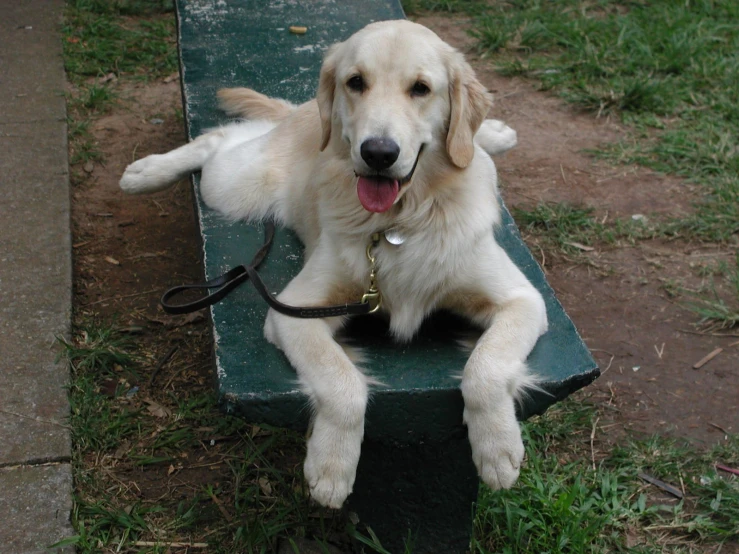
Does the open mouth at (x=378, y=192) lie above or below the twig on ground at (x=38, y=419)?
above

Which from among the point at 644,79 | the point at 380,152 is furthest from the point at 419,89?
the point at 644,79

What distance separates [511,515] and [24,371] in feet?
6.13

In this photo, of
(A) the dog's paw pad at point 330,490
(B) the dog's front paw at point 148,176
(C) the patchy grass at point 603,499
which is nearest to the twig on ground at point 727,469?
(C) the patchy grass at point 603,499

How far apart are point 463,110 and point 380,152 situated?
1.46 feet

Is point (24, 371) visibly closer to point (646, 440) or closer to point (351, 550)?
point (351, 550)

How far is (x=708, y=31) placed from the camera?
6430 mm

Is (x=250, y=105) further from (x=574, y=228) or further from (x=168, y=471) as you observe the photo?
(x=574, y=228)

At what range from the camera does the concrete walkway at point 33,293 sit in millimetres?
2920

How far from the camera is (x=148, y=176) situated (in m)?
3.88

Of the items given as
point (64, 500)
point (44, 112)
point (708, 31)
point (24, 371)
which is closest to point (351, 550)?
point (64, 500)

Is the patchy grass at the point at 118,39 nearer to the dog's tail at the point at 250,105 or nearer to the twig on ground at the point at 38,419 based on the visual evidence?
the dog's tail at the point at 250,105

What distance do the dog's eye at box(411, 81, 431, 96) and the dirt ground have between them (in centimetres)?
127

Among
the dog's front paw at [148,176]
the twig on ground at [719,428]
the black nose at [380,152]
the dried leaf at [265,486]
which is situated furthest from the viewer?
the dog's front paw at [148,176]

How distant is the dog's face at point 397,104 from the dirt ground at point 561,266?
1.16 meters
